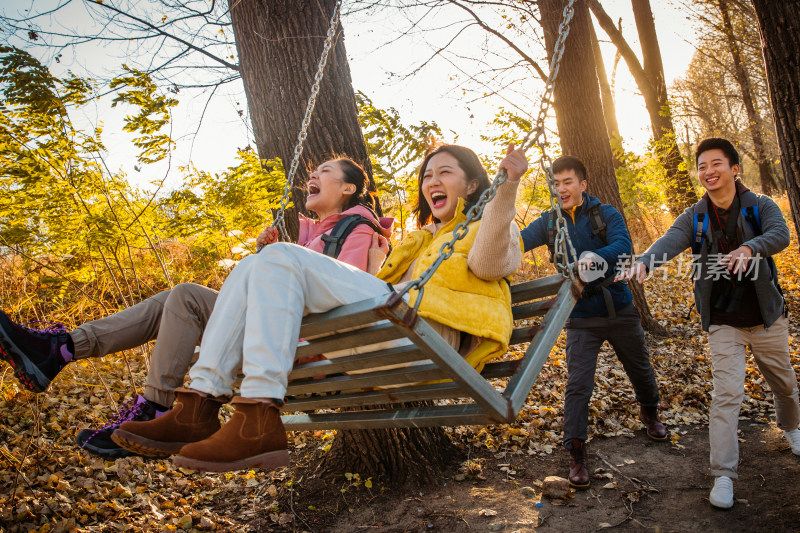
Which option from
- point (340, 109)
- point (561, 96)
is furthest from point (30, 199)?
point (561, 96)

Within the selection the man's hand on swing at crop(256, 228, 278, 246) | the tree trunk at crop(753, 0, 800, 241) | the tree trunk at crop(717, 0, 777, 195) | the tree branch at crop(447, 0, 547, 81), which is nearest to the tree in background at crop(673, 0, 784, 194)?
the tree trunk at crop(717, 0, 777, 195)

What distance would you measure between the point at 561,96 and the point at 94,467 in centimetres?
609

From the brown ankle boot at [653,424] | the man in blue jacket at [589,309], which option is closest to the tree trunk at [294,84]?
the man in blue jacket at [589,309]

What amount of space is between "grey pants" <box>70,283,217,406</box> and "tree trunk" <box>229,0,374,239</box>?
1.71 m

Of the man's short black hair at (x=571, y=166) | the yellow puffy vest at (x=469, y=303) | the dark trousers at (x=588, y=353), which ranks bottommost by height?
the dark trousers at (x=588, y=353)

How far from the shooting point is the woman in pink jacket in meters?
2.28

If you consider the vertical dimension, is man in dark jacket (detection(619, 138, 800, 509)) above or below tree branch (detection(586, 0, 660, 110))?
below

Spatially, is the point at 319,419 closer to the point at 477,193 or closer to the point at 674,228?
the point at 477,193

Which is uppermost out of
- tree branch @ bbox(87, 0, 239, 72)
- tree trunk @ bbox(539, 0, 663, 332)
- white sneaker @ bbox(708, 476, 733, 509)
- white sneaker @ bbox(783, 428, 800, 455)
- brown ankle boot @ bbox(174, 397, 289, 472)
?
tree branch @ bbox(87, 0, 239, 72)

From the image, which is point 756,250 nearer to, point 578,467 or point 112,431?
point 578,467

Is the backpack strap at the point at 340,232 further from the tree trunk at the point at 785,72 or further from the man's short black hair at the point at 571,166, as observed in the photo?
the tree trunk at the point at 785,72

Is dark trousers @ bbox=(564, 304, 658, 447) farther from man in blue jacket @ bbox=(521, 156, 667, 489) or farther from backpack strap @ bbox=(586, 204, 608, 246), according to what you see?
backpack strap @ bbox=(586, 204, 608, 246)

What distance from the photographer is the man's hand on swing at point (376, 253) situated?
125 inches

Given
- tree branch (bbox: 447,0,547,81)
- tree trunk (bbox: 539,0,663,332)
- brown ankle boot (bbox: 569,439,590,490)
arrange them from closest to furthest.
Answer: brown ankle boot (bbox: 569,439,590,490)
tree trunk (bbox: 539,0,663,332)
tree branch (bbox: 447,0,547,81)
